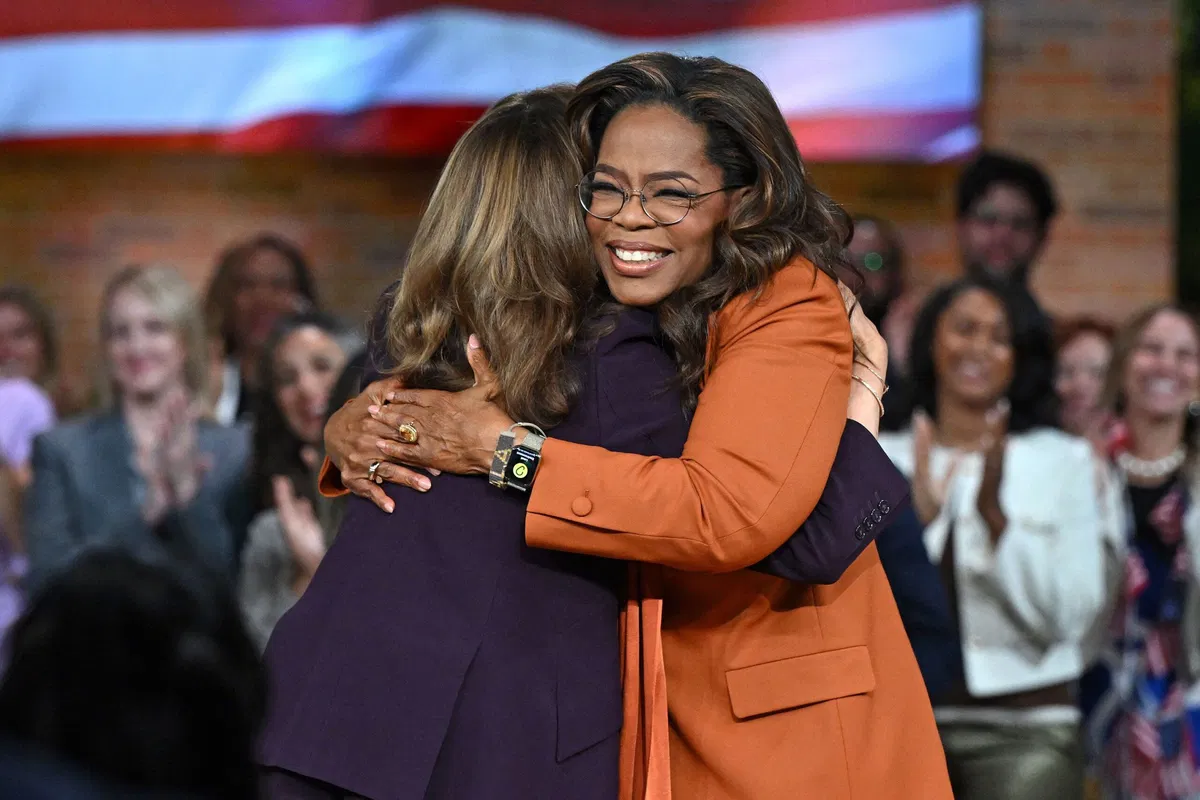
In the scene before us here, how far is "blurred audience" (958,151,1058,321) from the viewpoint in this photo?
20.0ft

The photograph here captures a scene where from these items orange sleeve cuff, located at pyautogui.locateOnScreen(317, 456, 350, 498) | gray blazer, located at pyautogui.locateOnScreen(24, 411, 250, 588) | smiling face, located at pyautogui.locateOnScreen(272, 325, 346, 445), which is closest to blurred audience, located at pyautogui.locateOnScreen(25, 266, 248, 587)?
gray blazer, located at pyautogui.locateOnScreen(24, 411, 250, 588)

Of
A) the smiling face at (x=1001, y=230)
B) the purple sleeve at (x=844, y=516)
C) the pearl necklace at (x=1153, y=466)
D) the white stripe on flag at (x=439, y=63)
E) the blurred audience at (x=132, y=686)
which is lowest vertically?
the blurred audience at (x=132, y=686)

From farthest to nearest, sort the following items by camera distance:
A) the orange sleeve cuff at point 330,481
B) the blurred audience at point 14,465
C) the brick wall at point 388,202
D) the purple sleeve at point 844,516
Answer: the brick wall at point 388,202 → the blurred audience at point 14,465 → the orange sleeve cuff at point 330,481 → the purple sleeve at point 844,516

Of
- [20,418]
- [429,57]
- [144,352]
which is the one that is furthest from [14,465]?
[429,57]

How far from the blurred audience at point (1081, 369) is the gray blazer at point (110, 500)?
9.38 ft

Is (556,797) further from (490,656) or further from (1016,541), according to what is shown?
(1016,541)

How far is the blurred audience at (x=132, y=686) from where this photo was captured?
4.30 feet

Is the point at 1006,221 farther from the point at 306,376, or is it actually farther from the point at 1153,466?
the point at 306,376

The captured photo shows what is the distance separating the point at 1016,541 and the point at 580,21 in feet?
11.1

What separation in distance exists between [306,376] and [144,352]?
0.65 meters

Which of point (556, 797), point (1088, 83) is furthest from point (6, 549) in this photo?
point (1088, 83)

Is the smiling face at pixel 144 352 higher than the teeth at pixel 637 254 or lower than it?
higher

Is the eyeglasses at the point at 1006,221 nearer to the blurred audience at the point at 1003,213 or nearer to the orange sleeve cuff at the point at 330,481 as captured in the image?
the blurred audience at the point at 1003,213

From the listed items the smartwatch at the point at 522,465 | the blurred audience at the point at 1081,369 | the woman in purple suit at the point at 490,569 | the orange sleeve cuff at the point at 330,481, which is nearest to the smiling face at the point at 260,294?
the blurred audience at the point at 1081,369
